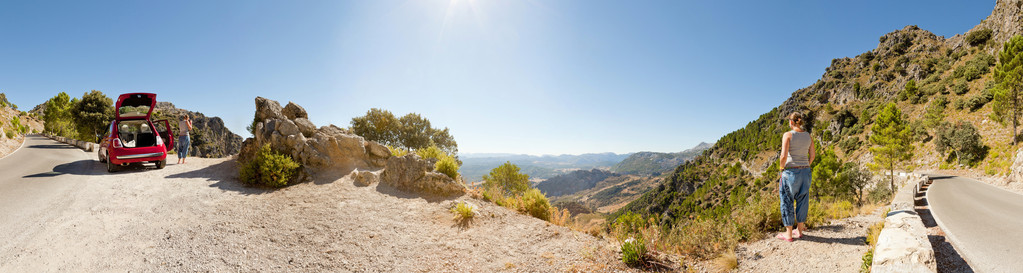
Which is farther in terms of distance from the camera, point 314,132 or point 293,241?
point 314,132

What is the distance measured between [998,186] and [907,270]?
2460cm

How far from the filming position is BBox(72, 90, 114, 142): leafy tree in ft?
88.4

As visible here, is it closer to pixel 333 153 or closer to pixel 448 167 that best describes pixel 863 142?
pixel 448 167

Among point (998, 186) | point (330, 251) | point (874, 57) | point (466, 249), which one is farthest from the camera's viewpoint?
point (874, 57)

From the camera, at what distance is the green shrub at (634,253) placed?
16.7ft

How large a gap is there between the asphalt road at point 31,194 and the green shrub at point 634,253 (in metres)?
9.18

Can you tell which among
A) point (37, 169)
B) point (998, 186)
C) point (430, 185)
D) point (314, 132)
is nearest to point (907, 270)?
point (430, 185)

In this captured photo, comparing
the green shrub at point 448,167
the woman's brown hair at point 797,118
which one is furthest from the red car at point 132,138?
the woman's brown hair at point 797,118

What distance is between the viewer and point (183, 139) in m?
12.4

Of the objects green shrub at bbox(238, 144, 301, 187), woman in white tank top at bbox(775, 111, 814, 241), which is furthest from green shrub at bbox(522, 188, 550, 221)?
green shrub at bbox(238, 144, 301, 187)

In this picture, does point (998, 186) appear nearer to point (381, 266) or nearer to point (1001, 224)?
point (1001, 224)

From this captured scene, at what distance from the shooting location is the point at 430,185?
9516 mm

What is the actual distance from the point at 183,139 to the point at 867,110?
Answer: 355ft

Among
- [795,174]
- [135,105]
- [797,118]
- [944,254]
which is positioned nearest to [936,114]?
[944,254]
